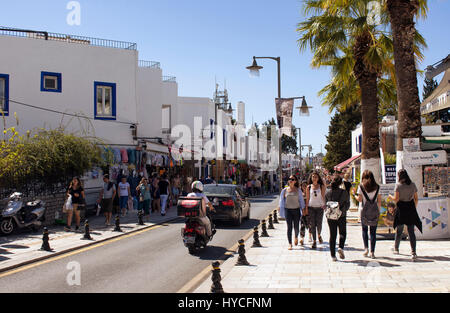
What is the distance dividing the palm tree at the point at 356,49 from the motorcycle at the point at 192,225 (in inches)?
290

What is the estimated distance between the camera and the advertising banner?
20.5 metres

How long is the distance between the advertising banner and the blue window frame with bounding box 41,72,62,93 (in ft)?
36.4

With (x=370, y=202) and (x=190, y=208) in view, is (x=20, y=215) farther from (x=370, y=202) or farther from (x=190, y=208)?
(x=370, y=202)

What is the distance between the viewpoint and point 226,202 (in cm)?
1580

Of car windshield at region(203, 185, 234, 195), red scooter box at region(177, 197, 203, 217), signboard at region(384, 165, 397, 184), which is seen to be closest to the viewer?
red scooter box at region(177, 197, 203, 217)

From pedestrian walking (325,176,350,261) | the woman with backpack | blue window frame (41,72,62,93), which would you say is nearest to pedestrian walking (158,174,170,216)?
blue window frame (41,72,62,93)

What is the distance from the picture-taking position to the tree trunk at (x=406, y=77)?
38.3 ft

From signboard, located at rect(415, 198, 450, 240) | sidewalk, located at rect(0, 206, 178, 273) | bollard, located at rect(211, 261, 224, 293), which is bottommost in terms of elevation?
sidewalk, located at rect(0, 206, 178, 273)

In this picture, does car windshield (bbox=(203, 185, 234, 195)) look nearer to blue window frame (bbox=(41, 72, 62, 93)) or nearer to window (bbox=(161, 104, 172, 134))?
blue window frame (bbox=(41, 72, 62, 93))

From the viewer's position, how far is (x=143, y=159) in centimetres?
2412

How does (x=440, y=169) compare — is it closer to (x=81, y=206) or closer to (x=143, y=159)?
(x=81, y=206)

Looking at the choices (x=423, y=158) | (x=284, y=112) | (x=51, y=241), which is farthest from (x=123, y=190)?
(x=423, y=158)
